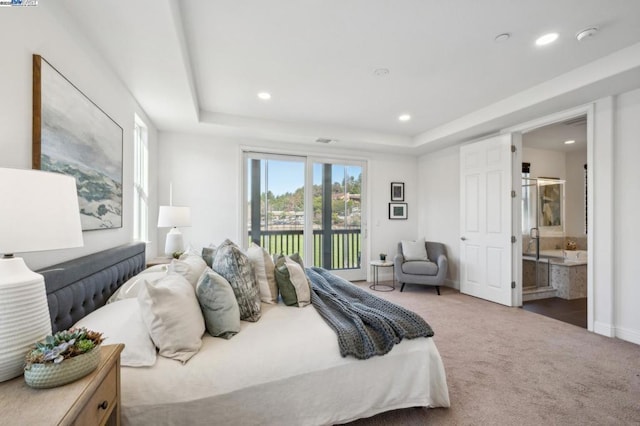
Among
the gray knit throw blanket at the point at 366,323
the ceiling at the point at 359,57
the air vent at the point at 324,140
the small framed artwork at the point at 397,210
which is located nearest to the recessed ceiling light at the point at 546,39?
the ceiling at the point at 359,57

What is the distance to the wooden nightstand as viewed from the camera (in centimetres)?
74

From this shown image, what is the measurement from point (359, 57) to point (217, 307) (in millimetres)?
2321

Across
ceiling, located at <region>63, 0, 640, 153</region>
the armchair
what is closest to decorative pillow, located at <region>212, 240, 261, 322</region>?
ceiling, located at <region>63, 0, 640, 153</region>

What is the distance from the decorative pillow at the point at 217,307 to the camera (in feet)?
5.29

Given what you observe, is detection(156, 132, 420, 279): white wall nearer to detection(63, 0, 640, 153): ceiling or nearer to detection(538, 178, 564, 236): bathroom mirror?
detection(63, 0, 640, 153): ceiling

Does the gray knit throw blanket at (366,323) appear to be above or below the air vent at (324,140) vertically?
below

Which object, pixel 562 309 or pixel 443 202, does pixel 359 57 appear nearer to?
pixel 443 202

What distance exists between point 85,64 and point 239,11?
110cm

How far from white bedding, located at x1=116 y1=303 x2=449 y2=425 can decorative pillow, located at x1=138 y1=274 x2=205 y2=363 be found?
0.17ft

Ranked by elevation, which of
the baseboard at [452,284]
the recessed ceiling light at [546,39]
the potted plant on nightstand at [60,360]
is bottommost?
the baseboard at [452,284]

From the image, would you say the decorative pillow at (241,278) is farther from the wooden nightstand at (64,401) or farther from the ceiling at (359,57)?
the ceiling at (359,57)

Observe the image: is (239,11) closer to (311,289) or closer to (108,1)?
(108,1)

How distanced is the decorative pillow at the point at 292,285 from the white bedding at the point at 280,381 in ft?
0.93

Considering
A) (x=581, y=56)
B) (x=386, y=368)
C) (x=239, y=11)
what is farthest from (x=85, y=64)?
(x=581, y=56)
